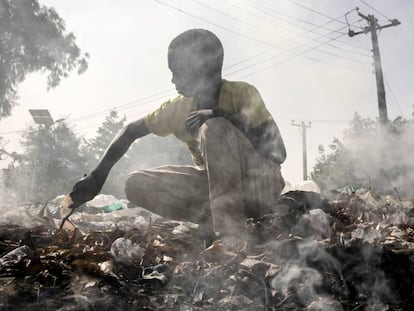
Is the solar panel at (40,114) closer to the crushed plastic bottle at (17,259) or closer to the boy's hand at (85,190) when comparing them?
the boy's hand at (85,190)

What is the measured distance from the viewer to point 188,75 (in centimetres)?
278

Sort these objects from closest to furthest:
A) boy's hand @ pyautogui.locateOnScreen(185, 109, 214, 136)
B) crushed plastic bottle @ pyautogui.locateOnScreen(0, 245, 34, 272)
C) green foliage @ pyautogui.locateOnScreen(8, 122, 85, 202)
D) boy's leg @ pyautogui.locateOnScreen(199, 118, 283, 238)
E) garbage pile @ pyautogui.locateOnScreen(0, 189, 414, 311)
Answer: garbage pile @ pyautogui.locateOnScreen(0, 189, 414, 311) → crushed plastic bottle @ pyautogui.locateOnScreen(0, 245, 34, 272) → boy's leg @ pyautogui.locateOnScreen(199, 118, 283, 238) → boy's hand @ pyautogui.locateOnScreen(185, 109, 214, 136) → green foliage @ pyautogui.locateOnScreen(8, 122, 85, 202)

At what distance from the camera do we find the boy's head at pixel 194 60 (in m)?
2.77

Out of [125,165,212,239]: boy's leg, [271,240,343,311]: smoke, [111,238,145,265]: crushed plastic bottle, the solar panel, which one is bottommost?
[271,240,343,311]: smoke

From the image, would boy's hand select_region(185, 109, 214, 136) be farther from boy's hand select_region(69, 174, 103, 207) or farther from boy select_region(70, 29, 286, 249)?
boy's hand select_region(69, 174, 103, 207)

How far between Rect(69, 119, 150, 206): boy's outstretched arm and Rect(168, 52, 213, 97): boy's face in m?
0.49

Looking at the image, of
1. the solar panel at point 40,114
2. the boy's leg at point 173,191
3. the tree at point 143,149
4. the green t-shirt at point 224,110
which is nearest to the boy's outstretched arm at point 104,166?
the green t-shirt at point 224,110

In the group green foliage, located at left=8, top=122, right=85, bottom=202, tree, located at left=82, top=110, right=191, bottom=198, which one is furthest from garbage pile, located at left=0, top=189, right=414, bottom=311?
tree, located at left=82, top=110, right=191, bottom=198

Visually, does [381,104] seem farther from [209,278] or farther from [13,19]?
[209,278]

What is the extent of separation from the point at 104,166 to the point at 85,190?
10.2 inches

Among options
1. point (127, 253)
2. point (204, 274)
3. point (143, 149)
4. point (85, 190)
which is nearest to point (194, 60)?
point (85, 190)

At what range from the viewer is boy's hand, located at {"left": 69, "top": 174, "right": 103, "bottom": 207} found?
98.3 inches

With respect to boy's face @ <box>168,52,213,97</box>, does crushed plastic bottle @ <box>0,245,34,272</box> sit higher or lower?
lower

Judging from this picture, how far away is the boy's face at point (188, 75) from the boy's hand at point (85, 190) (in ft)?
2.89
